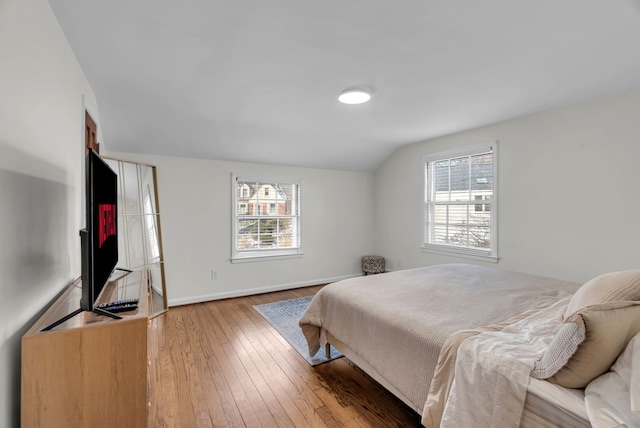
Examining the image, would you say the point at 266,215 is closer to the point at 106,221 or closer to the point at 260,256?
the point at 260,256

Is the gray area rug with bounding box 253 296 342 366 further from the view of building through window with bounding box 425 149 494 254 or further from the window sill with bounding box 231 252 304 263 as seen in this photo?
the view of building through window with bounding box 425 149 494 254

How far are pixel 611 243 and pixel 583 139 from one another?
0.99 metres

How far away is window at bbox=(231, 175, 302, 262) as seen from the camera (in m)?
4.12

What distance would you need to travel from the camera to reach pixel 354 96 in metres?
2.55

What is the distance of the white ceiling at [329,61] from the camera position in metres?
1.59

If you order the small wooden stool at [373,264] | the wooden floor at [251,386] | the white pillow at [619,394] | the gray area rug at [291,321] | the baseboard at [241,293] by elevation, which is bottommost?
the wooden floor at [251,386]

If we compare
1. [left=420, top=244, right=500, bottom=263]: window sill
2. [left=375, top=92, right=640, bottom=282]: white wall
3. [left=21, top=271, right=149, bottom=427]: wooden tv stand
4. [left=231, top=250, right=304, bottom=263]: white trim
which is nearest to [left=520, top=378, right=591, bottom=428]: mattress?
[left=21, top=271, right=149, bottom=427]: wooden tv stand

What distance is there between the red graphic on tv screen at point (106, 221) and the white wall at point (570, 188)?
373 centimetres

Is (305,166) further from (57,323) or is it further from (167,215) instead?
(57,323)

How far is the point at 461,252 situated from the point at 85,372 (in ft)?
12.7

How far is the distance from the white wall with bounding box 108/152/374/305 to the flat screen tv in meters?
2.11

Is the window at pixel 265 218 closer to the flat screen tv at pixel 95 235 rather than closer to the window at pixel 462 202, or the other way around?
the window at pixel 462 202

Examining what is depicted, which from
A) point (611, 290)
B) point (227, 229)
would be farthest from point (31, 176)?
point (227, 229)

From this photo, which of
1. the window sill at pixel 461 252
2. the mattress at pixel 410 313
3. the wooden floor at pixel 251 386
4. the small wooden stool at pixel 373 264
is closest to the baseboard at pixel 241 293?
the small wooden stool at pixel 373 264
